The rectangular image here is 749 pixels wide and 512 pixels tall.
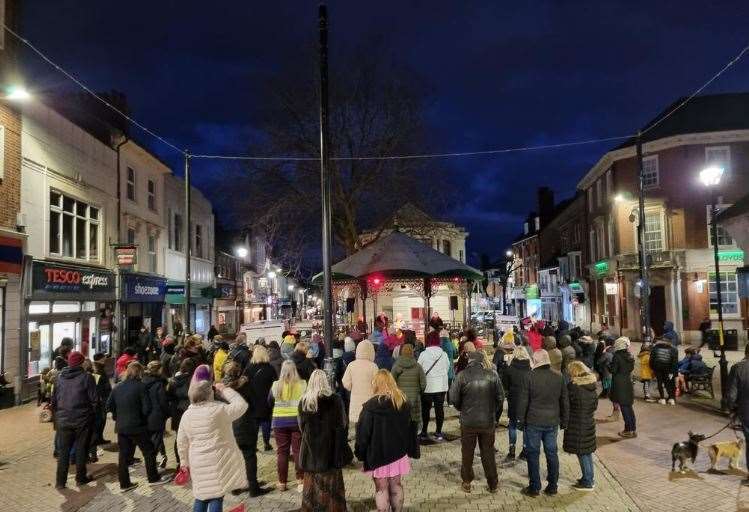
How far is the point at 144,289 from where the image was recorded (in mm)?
23766

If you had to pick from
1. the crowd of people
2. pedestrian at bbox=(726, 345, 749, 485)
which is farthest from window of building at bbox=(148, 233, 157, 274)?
pedestrian at bbox=(726, 345, 749, 485)

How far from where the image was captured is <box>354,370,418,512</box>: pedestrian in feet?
18.4

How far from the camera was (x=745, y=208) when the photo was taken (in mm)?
10766

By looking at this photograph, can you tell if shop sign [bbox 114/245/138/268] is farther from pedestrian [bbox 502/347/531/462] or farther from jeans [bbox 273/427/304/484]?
pedestrian [bbox 502/347/531/462]

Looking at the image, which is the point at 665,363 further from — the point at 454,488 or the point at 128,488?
the point at 128,488

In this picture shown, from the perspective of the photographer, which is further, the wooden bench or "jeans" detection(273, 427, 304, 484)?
the wooden bench

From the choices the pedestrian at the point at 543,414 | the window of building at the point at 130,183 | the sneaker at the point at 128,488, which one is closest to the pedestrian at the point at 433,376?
the pedestrian at the point at 543,414

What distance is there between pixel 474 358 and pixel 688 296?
92.0ft

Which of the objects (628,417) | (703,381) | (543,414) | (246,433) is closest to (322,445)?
(246,433)

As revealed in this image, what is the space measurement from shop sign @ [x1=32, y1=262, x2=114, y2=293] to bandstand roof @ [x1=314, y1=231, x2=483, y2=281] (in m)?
7.37

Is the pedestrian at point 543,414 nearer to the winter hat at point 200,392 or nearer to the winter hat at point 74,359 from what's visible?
the winter hat at point 200,392

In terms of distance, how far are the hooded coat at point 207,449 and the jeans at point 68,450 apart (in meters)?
3.23

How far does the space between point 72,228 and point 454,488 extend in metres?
15.6

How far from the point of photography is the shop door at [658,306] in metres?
31.8
